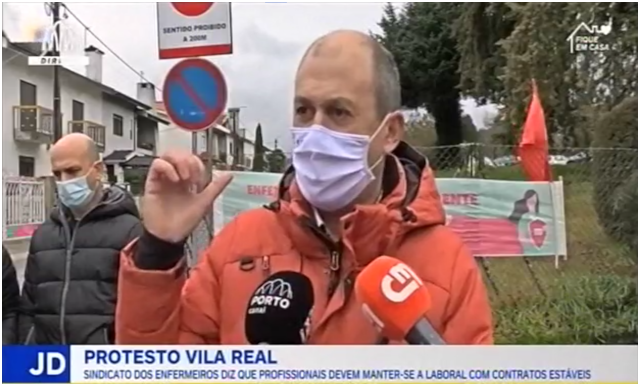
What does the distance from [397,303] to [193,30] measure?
1.16 m

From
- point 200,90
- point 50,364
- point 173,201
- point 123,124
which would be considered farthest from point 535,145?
point 50,364

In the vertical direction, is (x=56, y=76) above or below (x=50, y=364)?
above

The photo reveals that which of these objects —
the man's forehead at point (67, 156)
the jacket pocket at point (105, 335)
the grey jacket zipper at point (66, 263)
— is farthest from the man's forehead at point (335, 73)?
the jacket pocket at point (105, 335)

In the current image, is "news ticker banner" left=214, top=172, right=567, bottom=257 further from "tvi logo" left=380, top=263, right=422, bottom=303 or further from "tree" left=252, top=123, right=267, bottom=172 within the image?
"tvi logo" left=380, top=263, right=422, bottom=303

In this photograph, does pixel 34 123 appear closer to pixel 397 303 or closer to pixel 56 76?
pixel 56 76

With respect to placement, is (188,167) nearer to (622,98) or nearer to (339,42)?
(339,42)

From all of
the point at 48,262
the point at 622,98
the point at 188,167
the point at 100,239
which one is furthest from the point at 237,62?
the point at 622,98

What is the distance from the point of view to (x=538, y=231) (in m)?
2.58

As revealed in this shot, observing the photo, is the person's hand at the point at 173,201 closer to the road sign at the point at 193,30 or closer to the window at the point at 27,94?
the road sign at the point at 193,30

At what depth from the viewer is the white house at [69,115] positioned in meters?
2.46

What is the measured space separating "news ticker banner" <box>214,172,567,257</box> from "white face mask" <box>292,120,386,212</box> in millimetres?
216

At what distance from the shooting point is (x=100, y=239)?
96.7 inches

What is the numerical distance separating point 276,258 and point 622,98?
123cm

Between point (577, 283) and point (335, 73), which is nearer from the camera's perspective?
point (335, 73)
